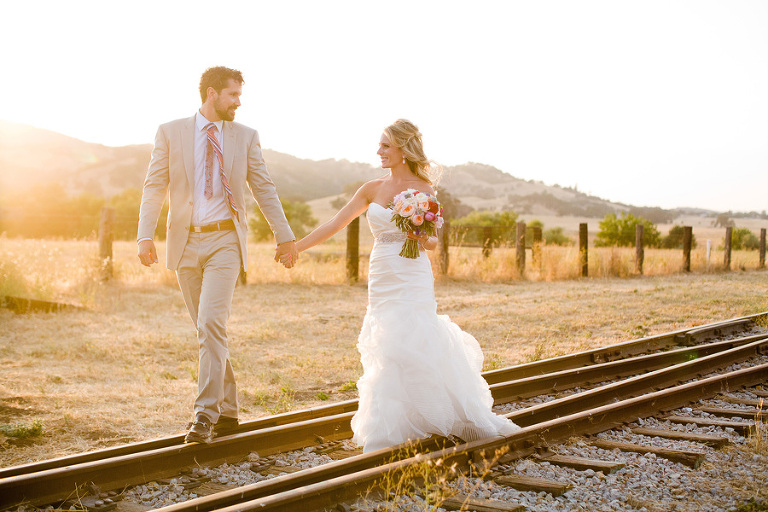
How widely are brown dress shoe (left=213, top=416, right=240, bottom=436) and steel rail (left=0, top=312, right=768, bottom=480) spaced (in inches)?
2.5

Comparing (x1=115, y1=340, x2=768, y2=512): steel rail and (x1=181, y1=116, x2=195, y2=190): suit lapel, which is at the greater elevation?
(x1=181, y1=116, x2=195, y2=190): suit lapel

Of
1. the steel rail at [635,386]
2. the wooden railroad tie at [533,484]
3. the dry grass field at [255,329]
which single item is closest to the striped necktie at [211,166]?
the dry grass field at [255,329]

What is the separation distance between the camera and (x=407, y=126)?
18.3 ft

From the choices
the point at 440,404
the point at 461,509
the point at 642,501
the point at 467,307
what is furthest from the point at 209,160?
the point at 467,307

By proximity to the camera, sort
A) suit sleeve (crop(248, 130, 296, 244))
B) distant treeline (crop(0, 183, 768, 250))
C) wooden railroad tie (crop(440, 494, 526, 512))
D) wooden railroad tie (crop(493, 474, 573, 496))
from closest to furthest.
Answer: wooden railroad tie (crop(440, 494, 526, 512))
wooden railroad tie (crop(493, 474, 573, 496))
suit sleeve (crop(248, 130, 296, 244))
distant treeline (crop(0, 183, 768, 250))

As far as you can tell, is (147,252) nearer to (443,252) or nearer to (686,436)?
(686,436)

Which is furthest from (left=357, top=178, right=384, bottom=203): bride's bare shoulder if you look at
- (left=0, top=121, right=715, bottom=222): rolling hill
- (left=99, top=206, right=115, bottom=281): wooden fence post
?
(left=0, top=121, right=715, bottom=222): rolling hill

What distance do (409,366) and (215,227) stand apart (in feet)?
5.53

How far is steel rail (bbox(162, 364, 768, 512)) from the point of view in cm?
380

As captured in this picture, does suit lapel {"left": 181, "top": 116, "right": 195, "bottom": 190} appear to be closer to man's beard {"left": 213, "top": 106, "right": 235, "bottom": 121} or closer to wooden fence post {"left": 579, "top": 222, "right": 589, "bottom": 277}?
man's beard {"left": 213, "top": 106, "right": 235, "bottom": 121}

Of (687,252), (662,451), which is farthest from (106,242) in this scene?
(687,252)

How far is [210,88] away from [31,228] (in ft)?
134

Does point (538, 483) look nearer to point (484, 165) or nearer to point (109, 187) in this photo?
point (109, 187)

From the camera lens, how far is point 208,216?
512 cm
